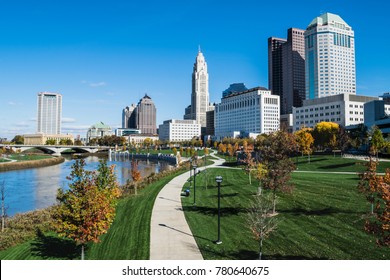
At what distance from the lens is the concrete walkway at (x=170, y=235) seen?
15852 mm

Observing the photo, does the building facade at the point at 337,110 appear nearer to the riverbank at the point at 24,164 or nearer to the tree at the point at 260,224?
the riverbank at the point at 24,164

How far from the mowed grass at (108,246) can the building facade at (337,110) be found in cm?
11206

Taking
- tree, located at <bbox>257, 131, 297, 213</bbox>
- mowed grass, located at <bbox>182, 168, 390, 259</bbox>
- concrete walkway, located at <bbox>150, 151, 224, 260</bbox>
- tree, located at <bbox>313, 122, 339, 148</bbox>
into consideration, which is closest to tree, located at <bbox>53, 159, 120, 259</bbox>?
concrete walkway, located at <bbox>150, 151, 224, 260</bbox>

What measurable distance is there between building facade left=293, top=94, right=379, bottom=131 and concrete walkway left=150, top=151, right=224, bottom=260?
4235 inches

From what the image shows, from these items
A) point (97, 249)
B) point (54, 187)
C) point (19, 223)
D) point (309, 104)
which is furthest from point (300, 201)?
point (309, 104)

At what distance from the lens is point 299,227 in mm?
20156

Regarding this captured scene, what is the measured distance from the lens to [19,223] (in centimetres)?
2741

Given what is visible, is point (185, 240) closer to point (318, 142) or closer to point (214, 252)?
point (214, 252)

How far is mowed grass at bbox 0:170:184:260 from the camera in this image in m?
17.3

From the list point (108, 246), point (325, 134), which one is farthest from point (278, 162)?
point (325, 134)

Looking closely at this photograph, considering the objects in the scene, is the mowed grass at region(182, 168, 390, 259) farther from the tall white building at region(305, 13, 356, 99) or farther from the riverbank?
the tall white building at region(305, 13, 356, 99)

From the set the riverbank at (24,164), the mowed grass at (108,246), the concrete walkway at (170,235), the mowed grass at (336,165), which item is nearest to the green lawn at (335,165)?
the mowed grass at (336,165)

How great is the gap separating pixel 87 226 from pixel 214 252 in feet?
20.8

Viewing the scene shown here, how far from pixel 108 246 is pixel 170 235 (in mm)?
3705
